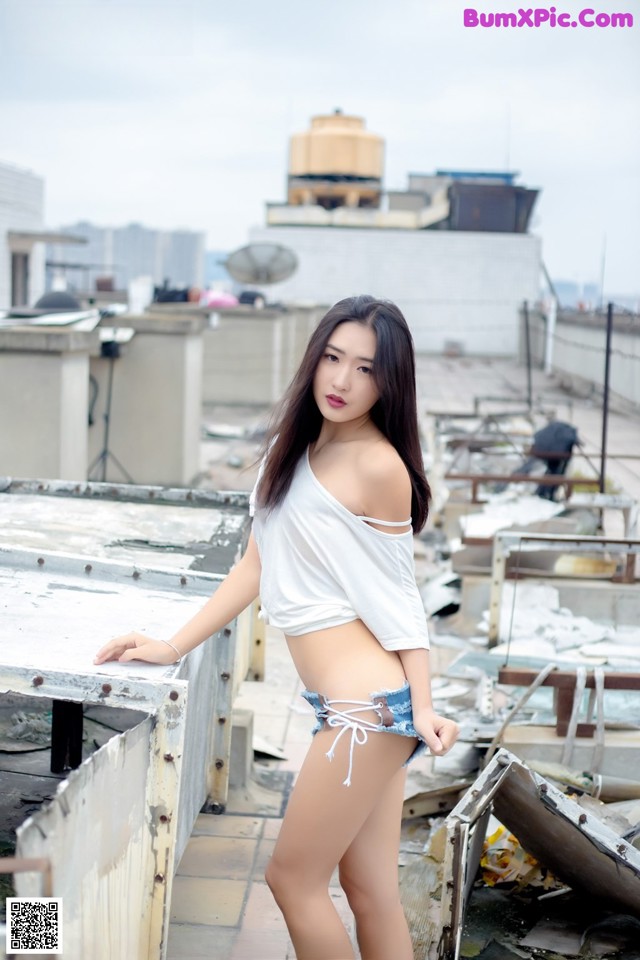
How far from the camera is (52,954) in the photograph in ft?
6.15

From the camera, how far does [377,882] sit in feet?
8.51

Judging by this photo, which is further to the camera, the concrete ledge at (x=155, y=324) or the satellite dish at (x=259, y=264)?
the satellite dish at (x=259, y=264)

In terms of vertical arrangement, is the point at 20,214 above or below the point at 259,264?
above

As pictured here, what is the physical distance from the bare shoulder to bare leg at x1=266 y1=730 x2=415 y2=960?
50cm

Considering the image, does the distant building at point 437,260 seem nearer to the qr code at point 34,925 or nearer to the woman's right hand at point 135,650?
the woman's right hand at point 135,650

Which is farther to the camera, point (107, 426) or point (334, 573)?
point (107, 426)

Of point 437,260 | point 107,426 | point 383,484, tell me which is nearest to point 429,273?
point 437,260

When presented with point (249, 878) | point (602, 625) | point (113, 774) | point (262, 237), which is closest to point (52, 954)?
point (113, 774)

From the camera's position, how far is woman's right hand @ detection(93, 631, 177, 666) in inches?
103

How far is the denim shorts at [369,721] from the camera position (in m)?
2.43

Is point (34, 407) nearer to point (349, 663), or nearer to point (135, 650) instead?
point (135, 650)

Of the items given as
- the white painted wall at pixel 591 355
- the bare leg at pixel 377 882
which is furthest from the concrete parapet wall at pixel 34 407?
the white painted wall at pixel 591 355

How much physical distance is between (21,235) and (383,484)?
2669 centimetres

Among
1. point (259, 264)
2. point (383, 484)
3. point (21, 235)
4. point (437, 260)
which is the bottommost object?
point (383, 484)
